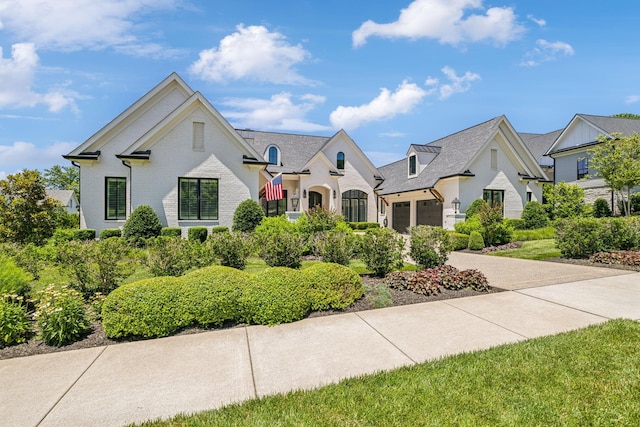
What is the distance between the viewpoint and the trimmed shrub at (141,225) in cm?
1415

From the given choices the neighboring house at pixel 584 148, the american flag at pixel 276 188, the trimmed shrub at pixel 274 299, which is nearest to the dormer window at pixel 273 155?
the american flag at pixel 276 188

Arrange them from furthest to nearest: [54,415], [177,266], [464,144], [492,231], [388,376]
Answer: [464,144] → [492,231] → [177,266] → [388,376] → [54,415]

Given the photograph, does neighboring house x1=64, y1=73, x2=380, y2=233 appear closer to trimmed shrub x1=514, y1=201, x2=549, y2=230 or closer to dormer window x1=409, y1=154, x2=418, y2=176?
dormer window x1=409, y1=154, x2=418, y2=176

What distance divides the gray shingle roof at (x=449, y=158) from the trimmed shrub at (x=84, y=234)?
62.9ft

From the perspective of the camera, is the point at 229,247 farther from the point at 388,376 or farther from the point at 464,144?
the point at 464,144

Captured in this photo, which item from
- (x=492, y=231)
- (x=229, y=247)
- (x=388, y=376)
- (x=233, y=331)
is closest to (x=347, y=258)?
(x=229, y=247)

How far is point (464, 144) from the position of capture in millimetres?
22000

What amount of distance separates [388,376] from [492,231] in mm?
14386

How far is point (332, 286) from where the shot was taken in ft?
18.9

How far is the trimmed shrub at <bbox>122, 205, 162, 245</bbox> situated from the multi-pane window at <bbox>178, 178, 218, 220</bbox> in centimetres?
139

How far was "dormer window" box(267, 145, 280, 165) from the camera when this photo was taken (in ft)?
78.0

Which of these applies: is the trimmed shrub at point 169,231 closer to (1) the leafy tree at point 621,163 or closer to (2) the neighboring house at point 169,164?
(2) the neighboring house at point 169,164

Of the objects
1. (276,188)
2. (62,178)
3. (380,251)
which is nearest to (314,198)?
(276,188)

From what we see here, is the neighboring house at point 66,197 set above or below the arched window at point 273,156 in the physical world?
below
